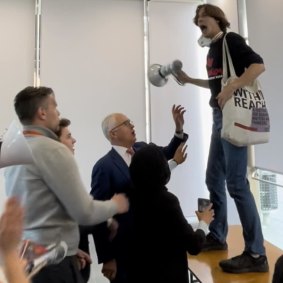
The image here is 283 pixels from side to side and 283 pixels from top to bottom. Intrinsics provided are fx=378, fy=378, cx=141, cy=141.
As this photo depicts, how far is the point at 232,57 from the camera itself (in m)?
1.89

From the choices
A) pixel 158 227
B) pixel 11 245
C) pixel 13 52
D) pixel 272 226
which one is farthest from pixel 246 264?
pixel 13 52

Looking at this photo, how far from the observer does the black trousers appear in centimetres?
144

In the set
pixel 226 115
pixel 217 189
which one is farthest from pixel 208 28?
pixel 217 189

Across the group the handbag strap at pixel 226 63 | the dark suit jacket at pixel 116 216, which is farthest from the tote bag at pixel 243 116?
the dark suit jacket at pixel 116 216

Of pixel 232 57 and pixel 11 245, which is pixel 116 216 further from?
pixel 11 245

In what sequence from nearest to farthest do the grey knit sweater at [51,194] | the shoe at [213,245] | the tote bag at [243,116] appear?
the grey knit sweater at [51,194], the tote bag at [243,116], the shoe at [213,245]

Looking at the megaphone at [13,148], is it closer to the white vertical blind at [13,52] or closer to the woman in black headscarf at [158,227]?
the woman in black headscarf at [158,227]

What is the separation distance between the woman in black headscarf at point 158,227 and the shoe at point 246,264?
42 cm

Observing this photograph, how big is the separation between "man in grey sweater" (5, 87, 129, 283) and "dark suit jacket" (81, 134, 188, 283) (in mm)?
296

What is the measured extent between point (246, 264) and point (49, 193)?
1.09 m

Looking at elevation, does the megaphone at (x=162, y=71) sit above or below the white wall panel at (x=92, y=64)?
below

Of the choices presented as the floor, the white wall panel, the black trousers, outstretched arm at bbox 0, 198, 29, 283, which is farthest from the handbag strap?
the white wall panel

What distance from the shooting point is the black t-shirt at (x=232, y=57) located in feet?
6.09

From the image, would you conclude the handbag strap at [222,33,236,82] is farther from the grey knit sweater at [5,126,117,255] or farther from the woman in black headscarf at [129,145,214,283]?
the grey knit sweater at [5,126,117,255]
